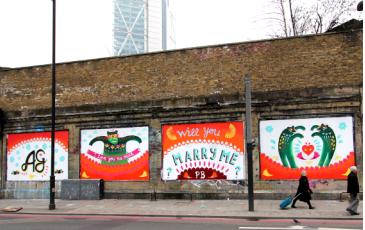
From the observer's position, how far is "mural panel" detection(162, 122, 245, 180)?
18.5 metres

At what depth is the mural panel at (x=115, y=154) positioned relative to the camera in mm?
19750

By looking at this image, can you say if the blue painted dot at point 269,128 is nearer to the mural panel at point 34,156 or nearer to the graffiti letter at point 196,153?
the graffiti letter at point 196,153

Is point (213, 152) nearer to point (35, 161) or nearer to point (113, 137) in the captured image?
point (113, 137)

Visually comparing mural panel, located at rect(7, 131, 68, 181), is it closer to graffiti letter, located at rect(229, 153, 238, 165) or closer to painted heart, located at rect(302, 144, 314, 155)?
graffiti letter, located at rect(229, 153, 238, 165)

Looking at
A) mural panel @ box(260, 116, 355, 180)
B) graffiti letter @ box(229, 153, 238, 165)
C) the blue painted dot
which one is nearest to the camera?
mural panel @ box(260, 116, 355, 180)

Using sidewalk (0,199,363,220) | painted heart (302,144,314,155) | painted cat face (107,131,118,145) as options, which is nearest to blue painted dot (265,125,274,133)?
painted heart (302,144,314,155)

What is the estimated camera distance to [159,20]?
137500 millimetres

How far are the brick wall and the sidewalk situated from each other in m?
1.25

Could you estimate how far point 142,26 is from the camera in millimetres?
137625

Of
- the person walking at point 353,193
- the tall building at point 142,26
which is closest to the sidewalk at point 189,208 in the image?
the person walking at point 353,193

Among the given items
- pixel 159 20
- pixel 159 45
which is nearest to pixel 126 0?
pixel 159 20

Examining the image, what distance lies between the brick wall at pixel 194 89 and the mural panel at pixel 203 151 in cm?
35

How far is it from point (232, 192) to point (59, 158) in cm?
872

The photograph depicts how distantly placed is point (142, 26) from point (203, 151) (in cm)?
12317
